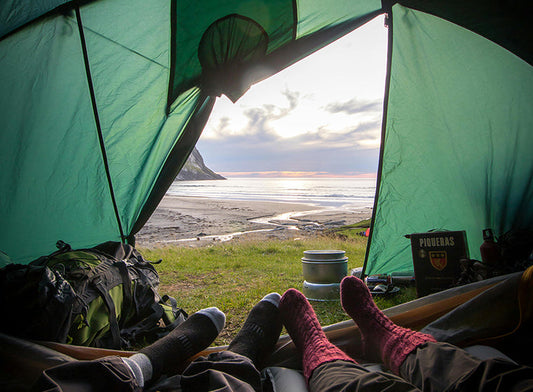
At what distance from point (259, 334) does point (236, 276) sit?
2.63 metres

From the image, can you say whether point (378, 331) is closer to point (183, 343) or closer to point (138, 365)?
point (183, 343)

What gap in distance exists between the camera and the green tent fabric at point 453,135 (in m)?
2.27

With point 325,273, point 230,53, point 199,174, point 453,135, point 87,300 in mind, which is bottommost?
point 325,273

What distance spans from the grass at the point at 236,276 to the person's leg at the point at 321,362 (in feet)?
2.49

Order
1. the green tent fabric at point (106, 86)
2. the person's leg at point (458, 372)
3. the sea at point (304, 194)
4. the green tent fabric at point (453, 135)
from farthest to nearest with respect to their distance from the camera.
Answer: the sea at point (304, 194)
the green tent fabric at point (453, 135)
the green tent fabric at point (106, 86)
the person's leg at point (458, 372)

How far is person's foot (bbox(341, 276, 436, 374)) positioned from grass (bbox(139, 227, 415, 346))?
79 cm

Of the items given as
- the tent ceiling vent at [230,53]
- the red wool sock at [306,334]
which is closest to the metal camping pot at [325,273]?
the red wool sock at [306,334]

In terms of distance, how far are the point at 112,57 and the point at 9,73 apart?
616 mm

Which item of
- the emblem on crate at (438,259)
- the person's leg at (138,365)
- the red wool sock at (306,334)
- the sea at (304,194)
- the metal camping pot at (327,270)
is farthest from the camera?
the sea at (304,194)

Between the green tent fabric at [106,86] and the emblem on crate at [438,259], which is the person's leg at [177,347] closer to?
the green tent fabric at [106,86]

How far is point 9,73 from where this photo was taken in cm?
207

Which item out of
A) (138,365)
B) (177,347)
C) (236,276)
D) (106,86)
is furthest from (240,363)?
(236,276)

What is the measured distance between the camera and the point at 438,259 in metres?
2.53

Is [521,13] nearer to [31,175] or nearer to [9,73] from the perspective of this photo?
[9,73]
